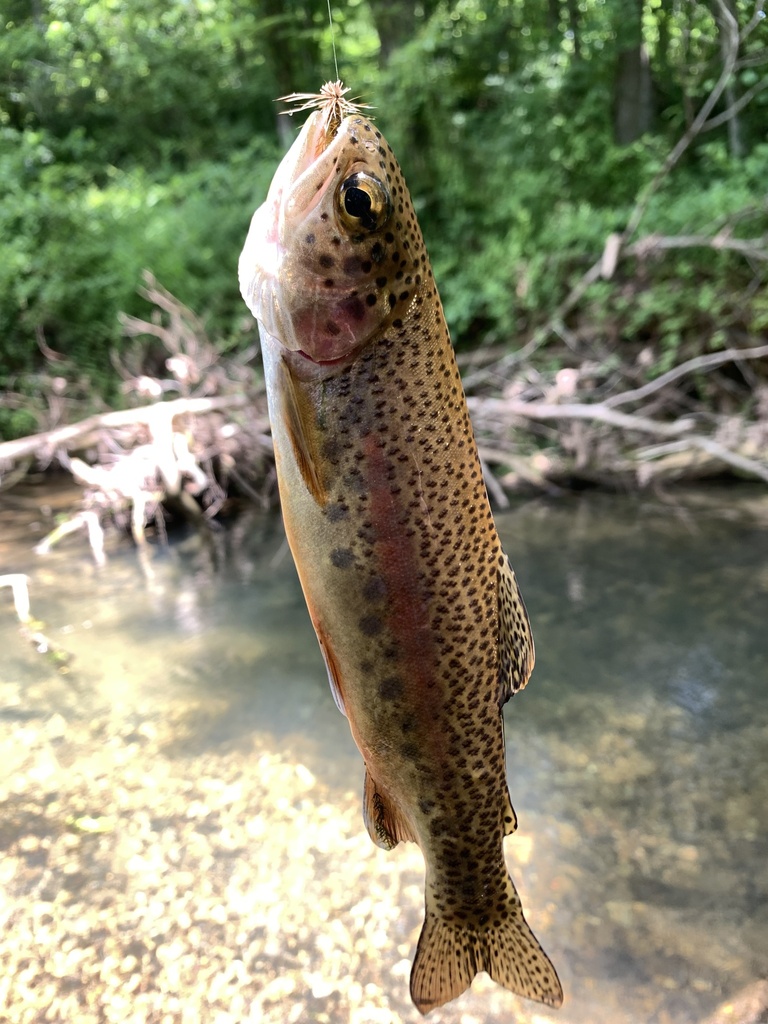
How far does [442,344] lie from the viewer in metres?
1.11

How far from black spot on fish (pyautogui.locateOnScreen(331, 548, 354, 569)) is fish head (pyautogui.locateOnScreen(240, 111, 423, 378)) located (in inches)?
10.9

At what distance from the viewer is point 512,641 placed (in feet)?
4.09

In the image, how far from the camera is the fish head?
1.01 metres

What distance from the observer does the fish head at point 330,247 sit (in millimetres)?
1008

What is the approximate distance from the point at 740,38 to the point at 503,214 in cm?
346

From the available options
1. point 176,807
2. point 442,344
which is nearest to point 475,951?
point 442,344

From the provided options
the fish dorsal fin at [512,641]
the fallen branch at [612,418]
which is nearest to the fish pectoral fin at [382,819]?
the fish dorsal fin at [512,641]

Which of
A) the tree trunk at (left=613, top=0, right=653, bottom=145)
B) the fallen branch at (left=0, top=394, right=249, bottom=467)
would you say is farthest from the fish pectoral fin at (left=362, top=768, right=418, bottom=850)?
the tree trunk at (left=613, top=0, right=653, bottom=145)

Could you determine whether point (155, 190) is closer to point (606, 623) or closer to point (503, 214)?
point (503, 214)

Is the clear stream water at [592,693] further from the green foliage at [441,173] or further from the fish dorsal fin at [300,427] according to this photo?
the green foliage at [441,173]

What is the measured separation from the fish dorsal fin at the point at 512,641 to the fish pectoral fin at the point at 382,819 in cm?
30

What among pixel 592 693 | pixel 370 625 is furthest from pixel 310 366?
pixel 592 693

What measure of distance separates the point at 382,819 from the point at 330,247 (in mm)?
1035

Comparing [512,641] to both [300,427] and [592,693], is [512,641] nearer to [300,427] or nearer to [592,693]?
[300,427]
